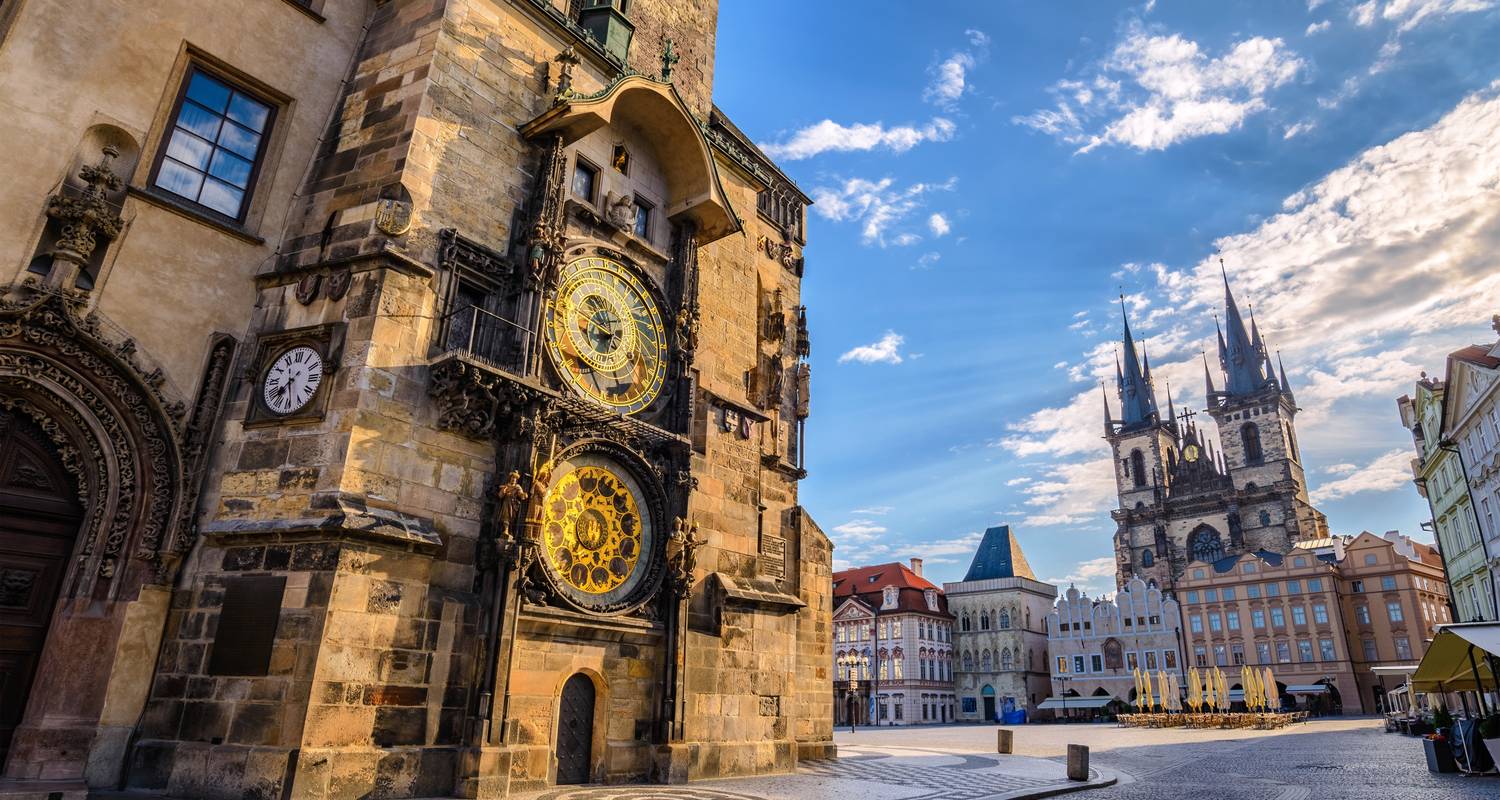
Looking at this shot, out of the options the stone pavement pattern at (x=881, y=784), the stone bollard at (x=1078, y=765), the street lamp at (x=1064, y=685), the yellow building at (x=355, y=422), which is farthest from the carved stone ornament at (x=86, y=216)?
the street lamp at (x=1064, y=685)

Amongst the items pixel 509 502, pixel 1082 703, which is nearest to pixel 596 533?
pixel 509 502

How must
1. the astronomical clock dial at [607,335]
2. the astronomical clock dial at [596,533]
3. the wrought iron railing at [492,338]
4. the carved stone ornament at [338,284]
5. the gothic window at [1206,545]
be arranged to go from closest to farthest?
the carved stone ornament at [338,284] → the wrought iron railing at [492,338] → the astronomical clock dial at [596,533] → the astronomical clock dial at [607,335] → the gothic window at [1206,545]

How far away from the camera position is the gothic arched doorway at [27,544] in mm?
9406

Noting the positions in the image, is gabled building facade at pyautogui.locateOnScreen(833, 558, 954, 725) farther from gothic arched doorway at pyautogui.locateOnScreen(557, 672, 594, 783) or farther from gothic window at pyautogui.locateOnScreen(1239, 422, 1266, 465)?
gothic arched doorway at pyautogui.locateOnScreen(557, 672, 594, 783)

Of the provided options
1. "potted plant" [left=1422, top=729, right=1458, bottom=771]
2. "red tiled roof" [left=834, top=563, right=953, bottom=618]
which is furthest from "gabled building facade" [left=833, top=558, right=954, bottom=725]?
"potted plant" [left=1422, top=729, right=1458, bottom=771]

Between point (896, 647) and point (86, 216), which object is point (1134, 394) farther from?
point (86, 216)

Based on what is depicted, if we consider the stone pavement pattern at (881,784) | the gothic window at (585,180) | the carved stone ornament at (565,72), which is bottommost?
the stone pavement pattern at (881,784)

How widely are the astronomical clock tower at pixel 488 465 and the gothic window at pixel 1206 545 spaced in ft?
265

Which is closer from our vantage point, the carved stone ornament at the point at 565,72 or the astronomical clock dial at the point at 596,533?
the astronomical clock dial at the point at 596,533

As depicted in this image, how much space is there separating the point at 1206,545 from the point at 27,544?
303 feet

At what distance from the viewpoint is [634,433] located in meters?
13.7

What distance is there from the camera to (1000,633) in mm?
78375

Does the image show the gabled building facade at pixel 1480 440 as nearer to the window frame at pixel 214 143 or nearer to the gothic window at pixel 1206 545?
the window frame at pixel 214 143

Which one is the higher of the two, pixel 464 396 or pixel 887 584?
pixel 887 584
